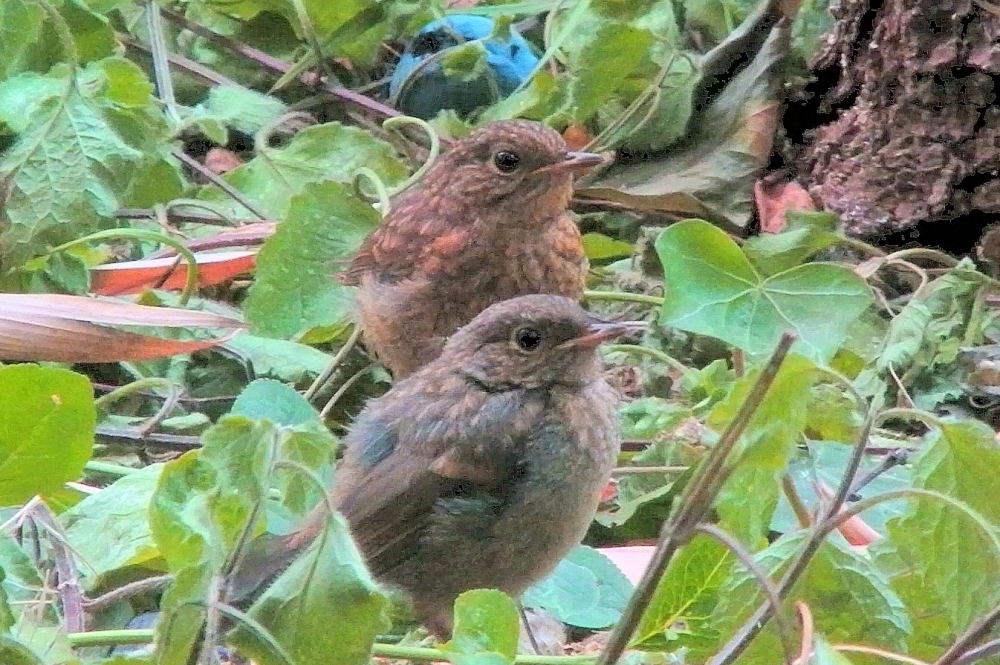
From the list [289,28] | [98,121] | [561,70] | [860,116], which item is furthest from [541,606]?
[289,28]

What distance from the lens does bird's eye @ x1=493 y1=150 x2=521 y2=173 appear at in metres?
3.20

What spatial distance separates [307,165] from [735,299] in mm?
2428

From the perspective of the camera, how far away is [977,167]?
3748mm

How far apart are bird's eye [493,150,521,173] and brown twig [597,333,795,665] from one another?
2058 mm

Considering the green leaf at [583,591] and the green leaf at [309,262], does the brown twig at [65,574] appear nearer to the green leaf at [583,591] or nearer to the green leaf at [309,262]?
the green leaf at [583,591]

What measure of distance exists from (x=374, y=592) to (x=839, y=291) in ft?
2.93

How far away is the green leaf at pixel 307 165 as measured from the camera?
4004 mm

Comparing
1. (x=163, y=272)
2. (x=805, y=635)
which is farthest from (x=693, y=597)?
(x=163, y=272)

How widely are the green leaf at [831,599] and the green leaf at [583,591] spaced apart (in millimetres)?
846

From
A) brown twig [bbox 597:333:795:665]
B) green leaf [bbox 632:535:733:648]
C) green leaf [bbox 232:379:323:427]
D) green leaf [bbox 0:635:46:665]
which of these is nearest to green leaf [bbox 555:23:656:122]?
green leaf [bbox 232:379:323:427]

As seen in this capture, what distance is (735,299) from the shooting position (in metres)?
1.83

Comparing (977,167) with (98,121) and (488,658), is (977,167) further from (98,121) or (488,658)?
(488,658)

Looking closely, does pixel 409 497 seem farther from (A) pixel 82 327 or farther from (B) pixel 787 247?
(B) pixel 787 247

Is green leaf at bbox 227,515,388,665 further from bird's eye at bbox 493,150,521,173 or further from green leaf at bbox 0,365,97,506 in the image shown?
bird's eye at bbox 493,150,521,173
